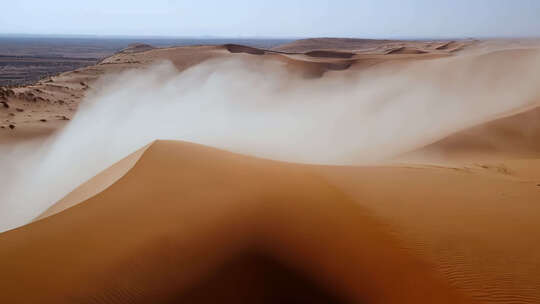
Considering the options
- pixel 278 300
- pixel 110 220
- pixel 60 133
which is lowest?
pixel 60 133

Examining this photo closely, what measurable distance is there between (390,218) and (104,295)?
12.8ft

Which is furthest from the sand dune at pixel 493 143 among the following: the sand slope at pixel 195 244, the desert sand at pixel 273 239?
the sand slope at pixel 195 244

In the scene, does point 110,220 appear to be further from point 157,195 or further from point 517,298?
point 517,298

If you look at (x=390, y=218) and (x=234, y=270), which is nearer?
(x=234, y=270)

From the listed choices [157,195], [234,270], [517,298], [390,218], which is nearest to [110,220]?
[157,195]

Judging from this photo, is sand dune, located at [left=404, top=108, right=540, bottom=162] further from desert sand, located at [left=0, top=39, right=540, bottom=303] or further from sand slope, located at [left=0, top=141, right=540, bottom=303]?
sand slope, located at [left=0, top=141, right=540, bottom=303]

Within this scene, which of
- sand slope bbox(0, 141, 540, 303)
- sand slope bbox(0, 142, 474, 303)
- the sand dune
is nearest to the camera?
sand slope bbox(0, 142, 474, 303)

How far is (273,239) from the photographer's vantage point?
4547mm

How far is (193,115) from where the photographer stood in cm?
1908

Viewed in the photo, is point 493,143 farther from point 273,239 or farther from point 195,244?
point 195,244

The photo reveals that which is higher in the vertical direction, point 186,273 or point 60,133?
point 186,273

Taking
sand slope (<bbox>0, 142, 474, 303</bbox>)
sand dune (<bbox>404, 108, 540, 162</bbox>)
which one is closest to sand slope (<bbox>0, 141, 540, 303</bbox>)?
sand slope (<bbox>0, 142, 474, 303</bbox>)

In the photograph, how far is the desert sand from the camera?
388 cm

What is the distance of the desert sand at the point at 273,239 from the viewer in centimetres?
388
